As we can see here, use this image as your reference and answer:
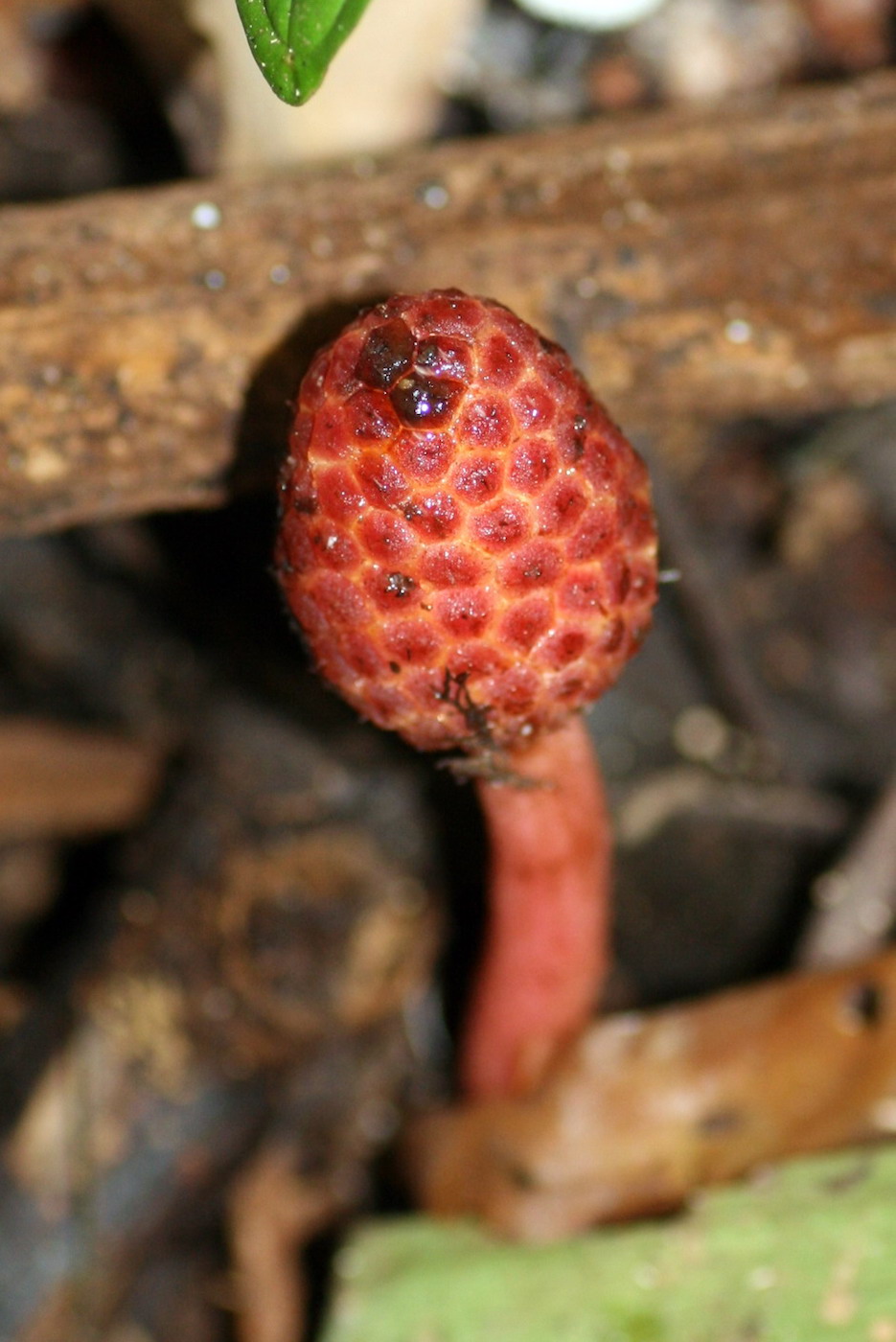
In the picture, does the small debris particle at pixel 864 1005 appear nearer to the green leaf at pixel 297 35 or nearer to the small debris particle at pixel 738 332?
the small debris particle at pixel 738 332

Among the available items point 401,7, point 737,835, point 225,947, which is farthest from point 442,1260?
point 401,7

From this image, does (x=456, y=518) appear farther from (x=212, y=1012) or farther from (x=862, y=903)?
(x=862, y=903)

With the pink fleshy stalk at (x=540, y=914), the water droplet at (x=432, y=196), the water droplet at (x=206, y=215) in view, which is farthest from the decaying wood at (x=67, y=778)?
the water droplet at (x=432, y=196)

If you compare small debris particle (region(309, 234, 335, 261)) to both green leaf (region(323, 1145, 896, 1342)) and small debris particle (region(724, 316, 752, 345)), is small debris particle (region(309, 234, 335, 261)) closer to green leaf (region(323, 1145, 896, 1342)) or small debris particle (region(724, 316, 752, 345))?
small debris particle (region(724, 316, 752, 345))

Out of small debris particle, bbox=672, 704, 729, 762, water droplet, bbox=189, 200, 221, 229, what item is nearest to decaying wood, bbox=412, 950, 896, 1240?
small debris particle, bbox=672, 704, 729, 762

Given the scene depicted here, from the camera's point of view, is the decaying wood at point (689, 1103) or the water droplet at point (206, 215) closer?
the water droplet at point (206, 215)

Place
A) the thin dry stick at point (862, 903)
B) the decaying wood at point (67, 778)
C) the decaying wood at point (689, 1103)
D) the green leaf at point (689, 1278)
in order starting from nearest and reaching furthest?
the green leaf at point (689, 1278) → the decaying wood at point (689, 1103) → the thin dry stick at point (862, 903) → the decaying wood at point (67, 778)

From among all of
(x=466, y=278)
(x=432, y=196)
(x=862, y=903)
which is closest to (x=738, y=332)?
(x=466, y=278)
